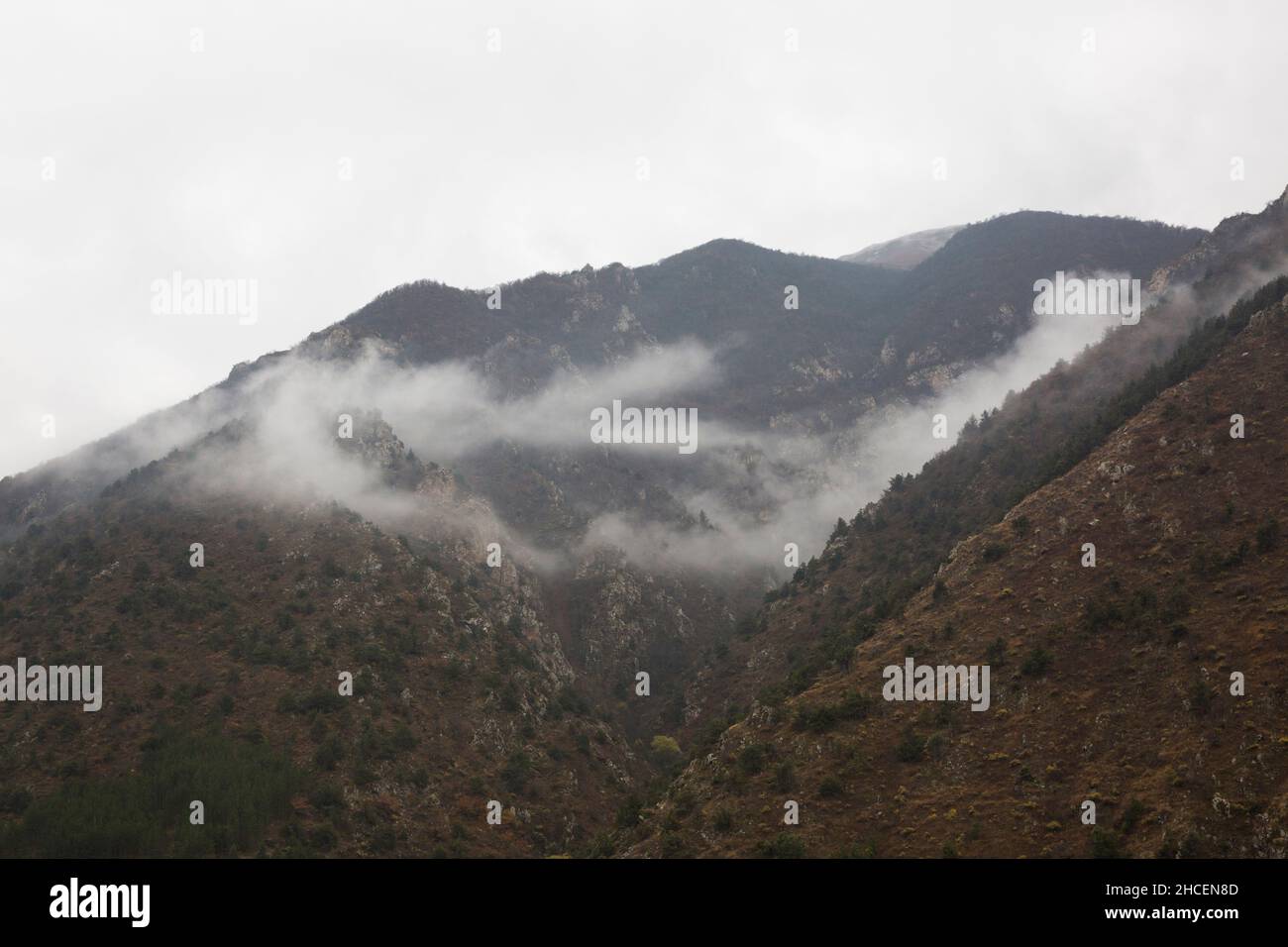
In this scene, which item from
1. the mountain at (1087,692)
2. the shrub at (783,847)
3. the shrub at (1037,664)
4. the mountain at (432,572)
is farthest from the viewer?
the mountain at (432,572)

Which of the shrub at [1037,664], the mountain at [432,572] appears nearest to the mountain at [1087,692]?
the shrub at [1037,664]

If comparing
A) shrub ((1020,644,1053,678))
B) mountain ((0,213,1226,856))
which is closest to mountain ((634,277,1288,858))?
shrub ((1020,644,1053,678))

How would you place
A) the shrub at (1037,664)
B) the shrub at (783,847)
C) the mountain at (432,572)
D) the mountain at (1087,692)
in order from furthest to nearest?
1. the mountain at (432,572)
2. the shrub at (1037,664)
3. the shrub at (783,847)
4. the mountain at (1087,692)

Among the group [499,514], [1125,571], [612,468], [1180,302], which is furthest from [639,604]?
[1180,302]

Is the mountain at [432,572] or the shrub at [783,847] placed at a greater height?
the mountain at [432,572]

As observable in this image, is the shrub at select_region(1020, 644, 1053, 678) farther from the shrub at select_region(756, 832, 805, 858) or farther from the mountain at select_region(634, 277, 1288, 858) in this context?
the shrub at select_region(756, 832, 805, 858)

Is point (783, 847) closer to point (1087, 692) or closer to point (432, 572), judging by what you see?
point (1087, 692)

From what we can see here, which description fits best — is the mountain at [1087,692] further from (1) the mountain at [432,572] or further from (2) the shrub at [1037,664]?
(1) the mountain at [432,572]

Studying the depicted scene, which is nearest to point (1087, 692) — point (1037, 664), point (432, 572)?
point (1037, 664)
